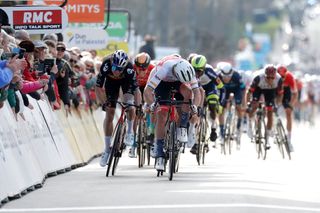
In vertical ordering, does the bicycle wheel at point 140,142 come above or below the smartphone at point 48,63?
below

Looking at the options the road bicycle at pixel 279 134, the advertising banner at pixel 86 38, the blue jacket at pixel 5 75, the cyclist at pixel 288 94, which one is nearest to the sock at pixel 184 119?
the blue jacket at pixel 5 75

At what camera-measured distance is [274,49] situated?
194875 mm

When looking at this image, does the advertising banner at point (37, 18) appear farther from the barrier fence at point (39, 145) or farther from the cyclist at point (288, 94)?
the cyclist at point (288, 94)

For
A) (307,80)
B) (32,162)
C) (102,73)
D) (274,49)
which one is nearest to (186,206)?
(32,162)

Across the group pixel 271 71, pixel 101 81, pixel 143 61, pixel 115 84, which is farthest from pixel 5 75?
pixel 271 71

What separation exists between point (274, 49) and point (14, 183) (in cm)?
17850

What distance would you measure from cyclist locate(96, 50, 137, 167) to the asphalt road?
633mm

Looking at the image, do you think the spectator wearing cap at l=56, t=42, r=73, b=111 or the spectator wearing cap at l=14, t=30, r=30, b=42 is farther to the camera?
the spectator wearing cap at l=56, t=42, r=73, b=111

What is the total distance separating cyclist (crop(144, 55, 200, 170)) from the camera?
20.8m

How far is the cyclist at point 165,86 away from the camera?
20781mm

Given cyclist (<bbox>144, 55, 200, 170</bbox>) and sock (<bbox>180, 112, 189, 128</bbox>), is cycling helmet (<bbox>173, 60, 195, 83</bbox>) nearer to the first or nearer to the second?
cyclist (<bbox>144, 55, 200, 170</bbox>)

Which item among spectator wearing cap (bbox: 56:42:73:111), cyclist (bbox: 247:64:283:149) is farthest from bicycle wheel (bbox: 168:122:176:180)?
cyclist (bbox: 247:64:283:149)

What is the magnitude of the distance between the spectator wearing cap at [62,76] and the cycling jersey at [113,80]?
108 inches

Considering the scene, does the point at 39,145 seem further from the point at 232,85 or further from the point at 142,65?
the point at 232,85
